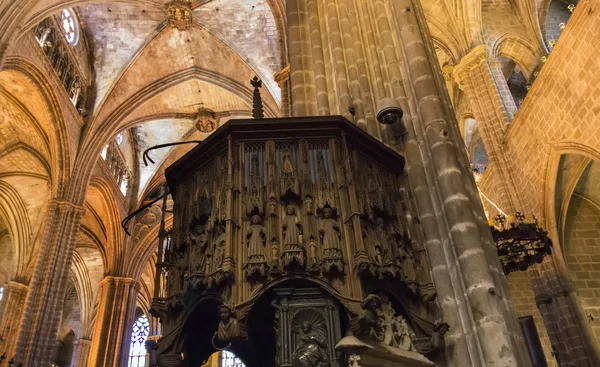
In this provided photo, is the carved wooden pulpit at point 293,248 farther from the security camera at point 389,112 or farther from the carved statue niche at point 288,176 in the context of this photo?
the security camera at point 389,112

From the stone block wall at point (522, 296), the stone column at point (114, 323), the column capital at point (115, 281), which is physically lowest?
the stone block wall at point (522, 296)

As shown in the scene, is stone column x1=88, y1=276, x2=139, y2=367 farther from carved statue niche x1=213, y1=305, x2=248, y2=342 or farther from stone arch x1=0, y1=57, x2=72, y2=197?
carved statue niche x1=213, y1=305, x2=248, y2=342

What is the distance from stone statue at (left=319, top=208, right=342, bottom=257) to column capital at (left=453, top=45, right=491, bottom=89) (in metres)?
10.5

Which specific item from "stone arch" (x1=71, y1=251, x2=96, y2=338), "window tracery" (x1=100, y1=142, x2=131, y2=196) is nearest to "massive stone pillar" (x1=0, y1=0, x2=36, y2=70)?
"window tracery" (x1=100, y1=142, x2=131, y2=196)

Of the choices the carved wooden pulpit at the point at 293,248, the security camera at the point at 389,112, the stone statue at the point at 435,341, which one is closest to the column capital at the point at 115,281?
the carved wooden pulpit at the point at 293,248

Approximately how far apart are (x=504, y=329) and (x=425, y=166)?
4.99 feet

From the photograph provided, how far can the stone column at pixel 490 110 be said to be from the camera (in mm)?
11455

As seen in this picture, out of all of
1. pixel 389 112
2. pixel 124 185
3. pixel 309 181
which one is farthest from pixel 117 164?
pixel 309 181

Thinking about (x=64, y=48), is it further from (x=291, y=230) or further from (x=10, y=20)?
(x=291, y=230)

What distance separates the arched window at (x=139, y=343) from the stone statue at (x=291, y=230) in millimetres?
24153

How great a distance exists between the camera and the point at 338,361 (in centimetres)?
320

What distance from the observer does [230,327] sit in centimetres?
315

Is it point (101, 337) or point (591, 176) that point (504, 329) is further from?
point (101, 337)

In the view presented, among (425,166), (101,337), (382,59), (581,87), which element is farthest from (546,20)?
(101,337)
